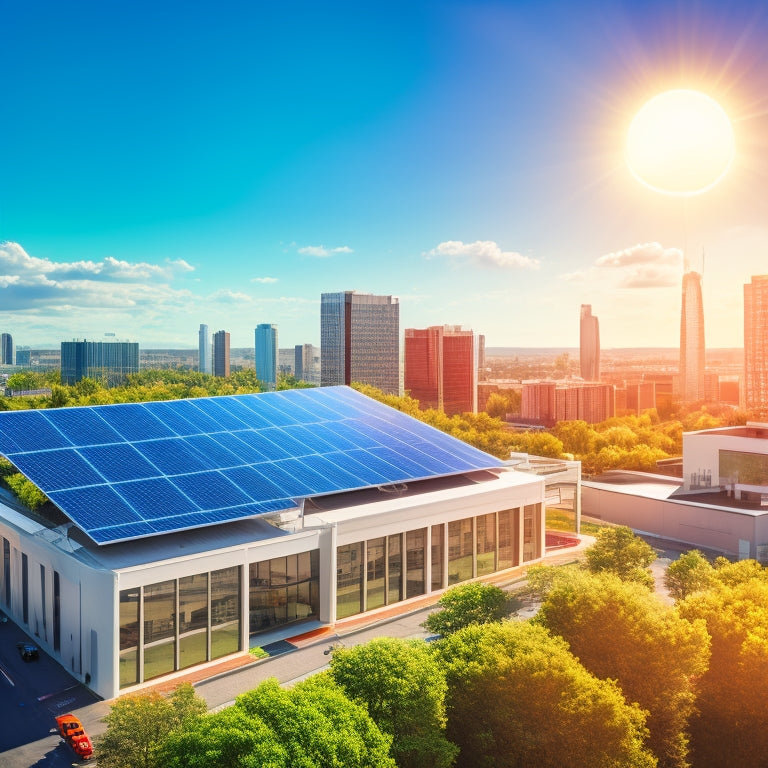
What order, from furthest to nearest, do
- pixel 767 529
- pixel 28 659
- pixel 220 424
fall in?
pixel 767 529, pixel 220 424, pixel 28 659

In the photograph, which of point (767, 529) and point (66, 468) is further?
point (767, 529)

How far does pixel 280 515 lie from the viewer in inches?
1257

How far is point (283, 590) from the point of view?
2995 centimetres

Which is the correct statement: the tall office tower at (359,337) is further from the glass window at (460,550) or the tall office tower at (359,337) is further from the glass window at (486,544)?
the glass window at (460,550)

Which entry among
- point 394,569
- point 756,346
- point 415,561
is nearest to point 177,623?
point 394,569

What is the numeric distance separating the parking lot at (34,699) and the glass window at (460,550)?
58.1 feet

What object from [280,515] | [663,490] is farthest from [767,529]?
[280,515]

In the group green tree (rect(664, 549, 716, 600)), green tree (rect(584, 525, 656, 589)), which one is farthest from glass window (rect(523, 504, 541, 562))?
green tree (rect(664, 549, 716, 600))

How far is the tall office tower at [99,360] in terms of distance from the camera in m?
166

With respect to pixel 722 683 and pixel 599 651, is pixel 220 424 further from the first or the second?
pixel 722 683

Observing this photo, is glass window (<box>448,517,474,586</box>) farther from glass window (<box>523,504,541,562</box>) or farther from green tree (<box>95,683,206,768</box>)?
green tree (<box>95,683,206,768</box>)

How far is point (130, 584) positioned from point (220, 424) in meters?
14.2

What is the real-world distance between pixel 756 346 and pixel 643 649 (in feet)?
301

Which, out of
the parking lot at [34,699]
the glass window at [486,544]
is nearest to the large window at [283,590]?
the parking lot at [34,699]
